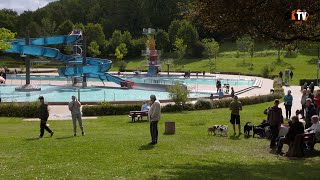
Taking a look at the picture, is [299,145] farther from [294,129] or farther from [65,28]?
[65,28]

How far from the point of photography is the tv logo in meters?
11.0

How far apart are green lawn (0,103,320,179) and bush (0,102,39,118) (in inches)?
299

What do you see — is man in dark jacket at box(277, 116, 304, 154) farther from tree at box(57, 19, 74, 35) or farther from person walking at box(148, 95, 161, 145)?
tree at box(57, 19, 74, 35)

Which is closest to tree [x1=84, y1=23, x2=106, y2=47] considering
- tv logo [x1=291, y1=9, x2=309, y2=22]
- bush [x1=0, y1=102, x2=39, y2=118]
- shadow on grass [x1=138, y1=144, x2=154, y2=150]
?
bush [x1=0, y1=102, x2=39, y2=118]

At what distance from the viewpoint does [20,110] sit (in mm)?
25500

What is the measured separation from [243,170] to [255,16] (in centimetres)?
381

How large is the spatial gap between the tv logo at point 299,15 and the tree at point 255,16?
11 centimetres

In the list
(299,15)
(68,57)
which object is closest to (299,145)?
(299,15)

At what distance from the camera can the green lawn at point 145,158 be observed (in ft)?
32.5

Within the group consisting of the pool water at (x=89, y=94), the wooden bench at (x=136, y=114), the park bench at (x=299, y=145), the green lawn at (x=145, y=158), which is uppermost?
the pool water at (x=89, y=94)

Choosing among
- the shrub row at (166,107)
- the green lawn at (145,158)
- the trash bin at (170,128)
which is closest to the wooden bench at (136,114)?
the shrub row at (166,107)

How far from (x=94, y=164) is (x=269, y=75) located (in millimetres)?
49852

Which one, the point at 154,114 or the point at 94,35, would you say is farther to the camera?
the point at 94,35

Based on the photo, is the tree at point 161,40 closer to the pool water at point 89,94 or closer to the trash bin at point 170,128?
the pool water at point 89,94
